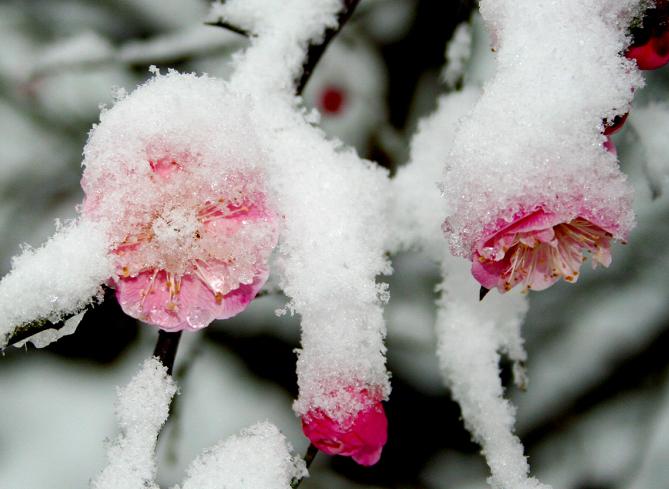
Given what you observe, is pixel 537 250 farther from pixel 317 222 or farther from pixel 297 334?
pixel 297 334

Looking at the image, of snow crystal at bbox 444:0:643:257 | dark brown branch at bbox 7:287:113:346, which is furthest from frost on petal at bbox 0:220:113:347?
snow crystal at bbox 444:0:643:257

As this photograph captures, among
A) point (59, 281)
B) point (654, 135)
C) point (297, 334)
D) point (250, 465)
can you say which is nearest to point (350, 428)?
point (250, 465)

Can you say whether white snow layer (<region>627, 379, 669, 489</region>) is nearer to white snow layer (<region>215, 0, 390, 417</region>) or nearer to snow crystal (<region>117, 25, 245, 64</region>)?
Answer: white snow layer (<region>215, 0, 390, 417</region>)

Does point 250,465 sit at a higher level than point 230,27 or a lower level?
lower

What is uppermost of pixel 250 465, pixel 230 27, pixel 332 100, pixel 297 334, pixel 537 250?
pixel 332 100

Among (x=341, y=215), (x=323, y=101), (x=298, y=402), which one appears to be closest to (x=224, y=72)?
(x=323, y=101)

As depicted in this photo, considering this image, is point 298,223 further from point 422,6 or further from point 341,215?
point 422,6
